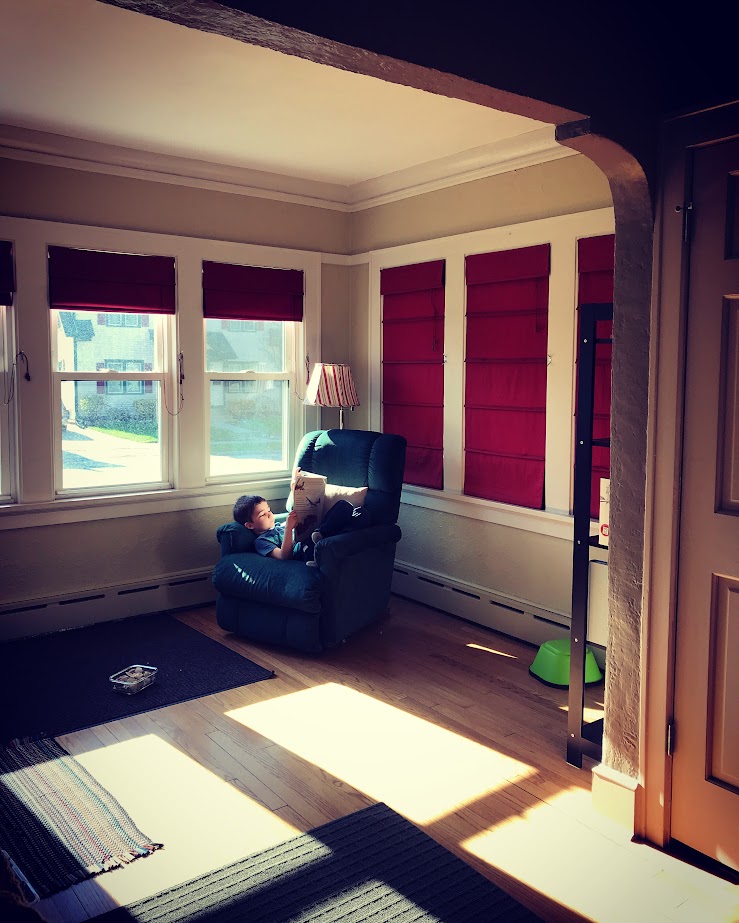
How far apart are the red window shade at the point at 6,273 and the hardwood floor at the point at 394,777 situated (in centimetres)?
229

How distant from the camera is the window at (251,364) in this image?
518 centimetres

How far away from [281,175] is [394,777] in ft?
12.4

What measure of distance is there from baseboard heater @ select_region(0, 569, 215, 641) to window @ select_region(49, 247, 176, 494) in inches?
24.0

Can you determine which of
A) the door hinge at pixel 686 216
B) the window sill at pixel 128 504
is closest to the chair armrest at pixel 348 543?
the window sill at pixel 128 504

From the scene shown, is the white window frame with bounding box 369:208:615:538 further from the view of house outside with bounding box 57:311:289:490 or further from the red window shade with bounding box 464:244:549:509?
the view of house outside with bounding box 57:311:289:490

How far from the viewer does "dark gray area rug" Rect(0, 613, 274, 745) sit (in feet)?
11.9

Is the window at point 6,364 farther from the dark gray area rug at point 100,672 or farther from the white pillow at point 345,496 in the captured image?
the white pillow at point 345,496

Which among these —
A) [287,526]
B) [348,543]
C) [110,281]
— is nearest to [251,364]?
[110,281]

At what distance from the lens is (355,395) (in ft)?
17.5

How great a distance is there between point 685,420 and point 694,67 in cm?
113

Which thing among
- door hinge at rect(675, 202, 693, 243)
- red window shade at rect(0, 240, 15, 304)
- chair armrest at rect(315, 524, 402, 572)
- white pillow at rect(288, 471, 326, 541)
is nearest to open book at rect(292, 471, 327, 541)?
white pillow at rect(288, 471, 326, 541)

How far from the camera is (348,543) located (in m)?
4.32

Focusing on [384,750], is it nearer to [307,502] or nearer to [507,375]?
[307,502]

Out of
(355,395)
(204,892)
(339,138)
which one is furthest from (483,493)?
(204,892)
